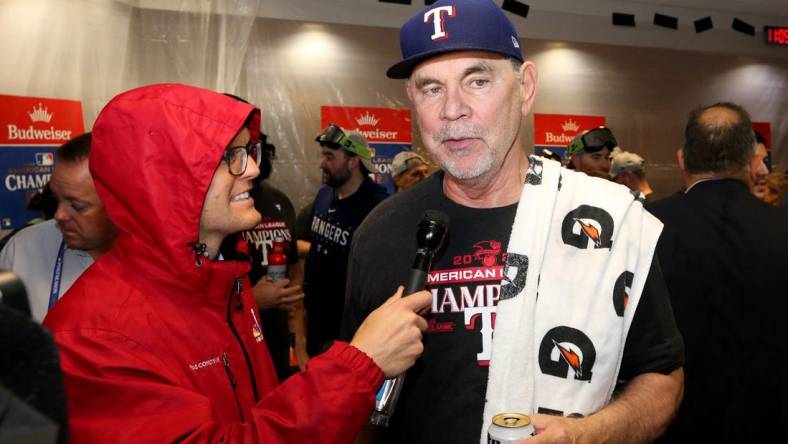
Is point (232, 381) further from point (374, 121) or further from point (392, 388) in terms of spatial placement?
point (374, 121)

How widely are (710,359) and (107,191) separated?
7.31 ft

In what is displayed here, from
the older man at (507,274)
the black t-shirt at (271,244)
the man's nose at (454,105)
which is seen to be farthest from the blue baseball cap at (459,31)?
the black t-shirt at (271,244)

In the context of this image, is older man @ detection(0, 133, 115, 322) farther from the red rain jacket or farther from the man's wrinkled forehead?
the man's wrinkled forehead

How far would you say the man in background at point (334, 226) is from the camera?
4262 millimetres

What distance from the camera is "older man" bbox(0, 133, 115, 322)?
2.29 metres

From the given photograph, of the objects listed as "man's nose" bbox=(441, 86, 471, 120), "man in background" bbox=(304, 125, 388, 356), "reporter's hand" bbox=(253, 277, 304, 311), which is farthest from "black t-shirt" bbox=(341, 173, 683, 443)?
"man in background" bbox=(304, 125, 388, 356)

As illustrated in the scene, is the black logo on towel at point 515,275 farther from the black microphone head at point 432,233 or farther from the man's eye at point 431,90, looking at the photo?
the man's eye at point 431,90

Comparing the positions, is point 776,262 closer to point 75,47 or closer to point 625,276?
point 625,276

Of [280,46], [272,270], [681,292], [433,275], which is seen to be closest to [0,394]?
[433,275]

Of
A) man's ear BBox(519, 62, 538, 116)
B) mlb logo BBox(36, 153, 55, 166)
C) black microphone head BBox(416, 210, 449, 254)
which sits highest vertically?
man's ear BBox(519, 62, 538, 116)

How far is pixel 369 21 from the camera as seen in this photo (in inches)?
295

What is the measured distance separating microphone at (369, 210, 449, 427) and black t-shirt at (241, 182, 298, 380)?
7.36 feet

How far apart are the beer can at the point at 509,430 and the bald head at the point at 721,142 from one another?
6.37ft

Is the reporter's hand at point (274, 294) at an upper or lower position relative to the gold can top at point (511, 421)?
lower
